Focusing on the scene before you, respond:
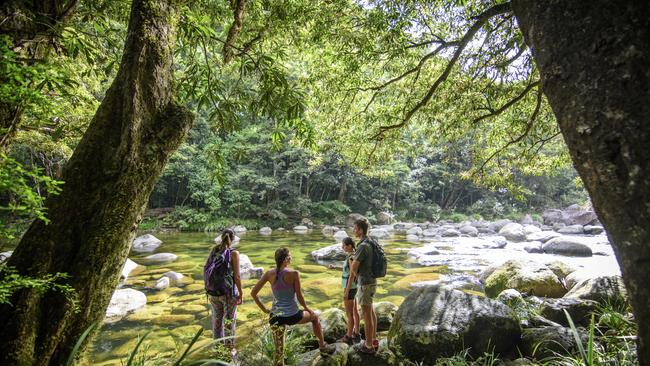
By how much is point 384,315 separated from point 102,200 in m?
5.10

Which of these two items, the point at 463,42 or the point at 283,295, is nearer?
the point at 283,295

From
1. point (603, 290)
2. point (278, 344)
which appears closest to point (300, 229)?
point (603, 290)

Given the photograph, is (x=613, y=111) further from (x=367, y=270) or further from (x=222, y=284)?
(x=222, y=284)

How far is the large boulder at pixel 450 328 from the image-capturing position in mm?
3984

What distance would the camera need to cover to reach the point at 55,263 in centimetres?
159

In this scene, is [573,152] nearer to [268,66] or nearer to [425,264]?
[268,66]

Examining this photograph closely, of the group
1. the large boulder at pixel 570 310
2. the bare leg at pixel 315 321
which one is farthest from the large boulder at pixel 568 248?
the bare leg at pixel 315 321

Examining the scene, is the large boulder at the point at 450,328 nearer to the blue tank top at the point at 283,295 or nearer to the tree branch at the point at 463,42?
the blue tank top at the point at 283,295

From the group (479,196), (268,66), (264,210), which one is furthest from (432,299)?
(479,196)

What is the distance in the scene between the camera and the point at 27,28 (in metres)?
1.76

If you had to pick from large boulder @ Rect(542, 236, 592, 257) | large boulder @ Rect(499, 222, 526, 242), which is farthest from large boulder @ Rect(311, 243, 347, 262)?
large boulder @ Rect(499, 222, 526, 242)

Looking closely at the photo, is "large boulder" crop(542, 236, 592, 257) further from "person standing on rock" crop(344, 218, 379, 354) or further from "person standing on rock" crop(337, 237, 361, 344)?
"person standing on rock" crop(344, 218, 379, 354)

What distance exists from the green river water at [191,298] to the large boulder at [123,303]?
161 mm

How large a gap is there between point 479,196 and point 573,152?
40.4 metres
